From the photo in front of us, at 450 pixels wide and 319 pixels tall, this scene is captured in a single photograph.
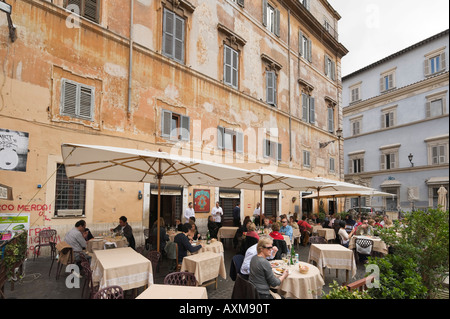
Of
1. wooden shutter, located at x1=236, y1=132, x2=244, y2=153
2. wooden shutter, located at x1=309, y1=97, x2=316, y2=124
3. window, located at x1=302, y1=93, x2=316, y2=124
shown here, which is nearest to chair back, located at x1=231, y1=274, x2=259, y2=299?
wooden shutter, located at x1=236, y1=132, x2=244, y2=153

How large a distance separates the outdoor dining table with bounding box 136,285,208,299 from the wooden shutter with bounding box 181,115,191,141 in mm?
9037

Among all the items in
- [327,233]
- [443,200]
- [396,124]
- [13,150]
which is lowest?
[327,233]

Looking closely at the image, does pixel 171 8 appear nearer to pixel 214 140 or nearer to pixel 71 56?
pixel 71 56

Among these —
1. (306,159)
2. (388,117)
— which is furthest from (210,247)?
(388,117)

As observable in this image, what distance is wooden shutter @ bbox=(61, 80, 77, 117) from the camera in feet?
29.8

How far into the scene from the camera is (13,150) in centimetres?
799

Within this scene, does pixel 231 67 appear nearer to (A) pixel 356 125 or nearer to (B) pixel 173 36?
(B) pixel 173 36

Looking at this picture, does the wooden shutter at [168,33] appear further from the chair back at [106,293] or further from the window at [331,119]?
the window at [331,119]

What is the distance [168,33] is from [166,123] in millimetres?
3971

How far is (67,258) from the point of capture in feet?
19.9

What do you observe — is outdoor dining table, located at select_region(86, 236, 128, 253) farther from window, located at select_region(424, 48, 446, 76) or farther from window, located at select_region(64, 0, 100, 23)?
window, located at select_region(424, 48, 446, 76)

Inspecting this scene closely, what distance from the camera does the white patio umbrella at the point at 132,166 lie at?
17.0 ft
